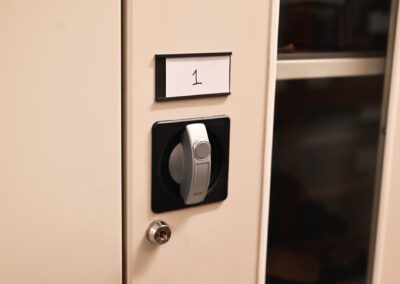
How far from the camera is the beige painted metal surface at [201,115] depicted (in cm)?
71

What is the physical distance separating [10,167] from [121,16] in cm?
22

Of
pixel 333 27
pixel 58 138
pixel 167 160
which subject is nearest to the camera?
pixel 58 138

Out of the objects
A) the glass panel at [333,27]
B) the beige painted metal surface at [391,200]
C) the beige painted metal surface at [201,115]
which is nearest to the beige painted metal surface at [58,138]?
the beige painted metal surface at [201,115]

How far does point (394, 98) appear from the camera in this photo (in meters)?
0.99

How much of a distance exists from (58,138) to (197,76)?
8.0 inches

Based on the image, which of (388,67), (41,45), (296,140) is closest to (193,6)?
(41,45)

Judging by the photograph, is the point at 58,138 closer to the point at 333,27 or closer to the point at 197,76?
the point at 197,76

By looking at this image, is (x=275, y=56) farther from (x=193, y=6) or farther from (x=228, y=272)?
(x=228, y=272)

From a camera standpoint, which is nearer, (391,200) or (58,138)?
(58,138)

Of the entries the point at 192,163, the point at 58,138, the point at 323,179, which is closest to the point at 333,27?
the point at 323,179

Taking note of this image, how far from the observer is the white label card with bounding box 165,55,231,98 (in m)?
0.73

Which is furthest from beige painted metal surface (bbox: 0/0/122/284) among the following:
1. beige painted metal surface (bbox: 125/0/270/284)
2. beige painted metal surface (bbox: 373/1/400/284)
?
beige painted metal surface (bbox: 373/1/400/284)

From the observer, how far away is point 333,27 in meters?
0.93

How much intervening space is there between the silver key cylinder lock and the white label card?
0.57 ft
